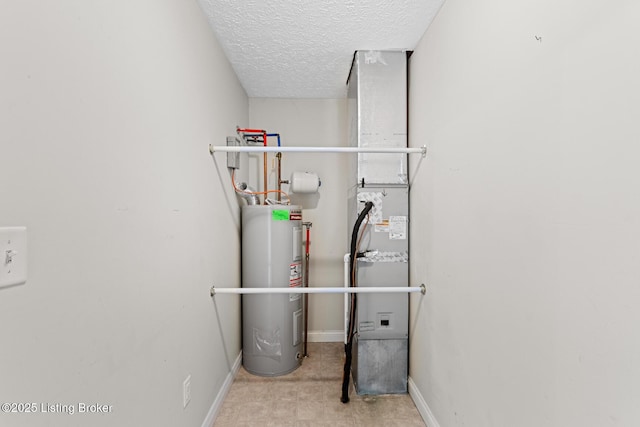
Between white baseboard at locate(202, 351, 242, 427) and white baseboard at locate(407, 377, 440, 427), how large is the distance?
1.29m

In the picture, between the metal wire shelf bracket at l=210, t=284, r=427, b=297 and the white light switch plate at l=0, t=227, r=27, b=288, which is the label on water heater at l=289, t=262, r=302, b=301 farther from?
the white light switch plate at l=0, t=227, r=27, b=288

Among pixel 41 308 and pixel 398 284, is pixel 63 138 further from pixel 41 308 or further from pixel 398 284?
pixel 398 284

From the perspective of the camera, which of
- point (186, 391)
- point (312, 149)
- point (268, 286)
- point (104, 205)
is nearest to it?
point (104, 205)

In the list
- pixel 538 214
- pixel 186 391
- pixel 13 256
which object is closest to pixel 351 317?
pixel 186 391

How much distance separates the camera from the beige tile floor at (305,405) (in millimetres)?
1880

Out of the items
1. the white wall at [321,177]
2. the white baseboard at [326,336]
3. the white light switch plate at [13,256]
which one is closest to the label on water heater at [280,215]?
the white wall at [321,177]

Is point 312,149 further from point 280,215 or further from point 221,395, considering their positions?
point 221,395

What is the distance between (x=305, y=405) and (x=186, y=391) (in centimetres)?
87

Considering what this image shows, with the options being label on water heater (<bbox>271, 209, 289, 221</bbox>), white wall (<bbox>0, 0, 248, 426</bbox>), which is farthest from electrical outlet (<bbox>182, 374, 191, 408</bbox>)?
label on water heater (<bbox>271, 209, 289, 221</bbox>)

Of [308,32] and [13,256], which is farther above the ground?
[308,32]

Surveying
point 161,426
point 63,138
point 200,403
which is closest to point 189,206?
point 63,138

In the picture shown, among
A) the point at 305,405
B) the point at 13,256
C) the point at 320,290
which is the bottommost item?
the point at 305,405

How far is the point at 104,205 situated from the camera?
0.92 m

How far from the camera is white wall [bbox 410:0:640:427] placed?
0.73 metres
